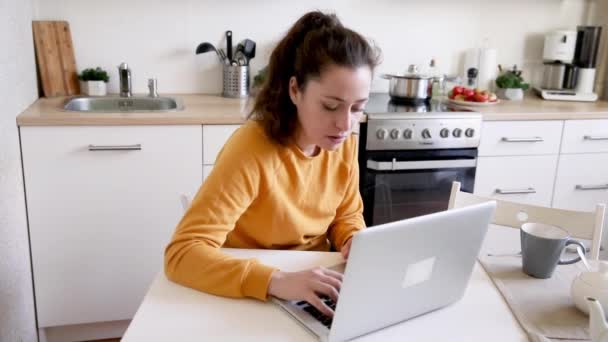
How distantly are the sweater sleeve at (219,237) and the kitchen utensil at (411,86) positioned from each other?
152cm

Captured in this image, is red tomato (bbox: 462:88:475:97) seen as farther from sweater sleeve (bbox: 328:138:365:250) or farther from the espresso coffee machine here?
sweater sleeve (bbox: 328:138:365:250)

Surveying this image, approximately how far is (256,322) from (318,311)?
110 millimetres

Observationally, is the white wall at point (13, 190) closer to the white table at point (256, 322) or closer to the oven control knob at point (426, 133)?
the white table at point (256, 322)

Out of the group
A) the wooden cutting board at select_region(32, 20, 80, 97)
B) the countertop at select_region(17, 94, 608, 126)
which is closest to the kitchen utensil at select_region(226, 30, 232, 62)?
the countertop at select_region(17, 94, 608, 126)

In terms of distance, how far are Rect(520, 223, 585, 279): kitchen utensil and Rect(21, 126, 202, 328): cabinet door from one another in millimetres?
1366

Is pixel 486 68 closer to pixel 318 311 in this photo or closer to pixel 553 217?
pixel 553 217

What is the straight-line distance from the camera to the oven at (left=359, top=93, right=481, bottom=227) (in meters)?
2.43

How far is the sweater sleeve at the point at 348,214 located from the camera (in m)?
1.48

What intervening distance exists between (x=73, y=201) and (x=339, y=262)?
1352mm

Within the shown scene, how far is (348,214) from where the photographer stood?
59.8 inches

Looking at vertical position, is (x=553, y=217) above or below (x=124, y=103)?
below

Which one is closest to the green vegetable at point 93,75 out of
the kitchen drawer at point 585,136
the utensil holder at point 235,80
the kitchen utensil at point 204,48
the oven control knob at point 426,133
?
the kitchen utensil at point 204,48

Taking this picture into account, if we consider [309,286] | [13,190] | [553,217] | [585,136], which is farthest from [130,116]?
[585,136]

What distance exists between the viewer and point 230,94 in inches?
107
